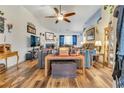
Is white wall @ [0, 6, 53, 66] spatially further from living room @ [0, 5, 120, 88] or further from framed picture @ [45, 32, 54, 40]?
framed picture @ [45, 32, 54, 40]

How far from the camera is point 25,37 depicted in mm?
8781

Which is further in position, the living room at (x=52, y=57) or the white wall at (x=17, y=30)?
the white wall at (x=17, y=30)

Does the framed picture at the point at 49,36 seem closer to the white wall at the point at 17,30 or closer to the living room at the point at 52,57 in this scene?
the living room at the point at 52,57

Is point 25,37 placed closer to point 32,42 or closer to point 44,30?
point 32,42

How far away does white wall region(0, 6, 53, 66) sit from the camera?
6.42m

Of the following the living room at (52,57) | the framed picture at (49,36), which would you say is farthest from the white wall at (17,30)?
the framed picture at (49,36)

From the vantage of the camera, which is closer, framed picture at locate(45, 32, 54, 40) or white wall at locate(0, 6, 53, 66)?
white wall at locate(0, 6, 53, 66)

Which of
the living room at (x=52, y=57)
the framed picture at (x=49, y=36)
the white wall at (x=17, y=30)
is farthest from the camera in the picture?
the framed picture at (x=49, y=36)

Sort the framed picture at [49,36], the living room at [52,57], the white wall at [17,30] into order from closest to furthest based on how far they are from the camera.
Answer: the living room at [52,57] → the white wall at [17,30] → the framed picture at [49,36]

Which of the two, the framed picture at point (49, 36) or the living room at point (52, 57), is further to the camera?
the framed picture at point (49, 36)

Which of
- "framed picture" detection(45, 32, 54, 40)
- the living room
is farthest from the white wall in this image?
"framed picture" detection(45, 32, 54, 40)

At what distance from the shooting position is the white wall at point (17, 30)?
6423 millimetres

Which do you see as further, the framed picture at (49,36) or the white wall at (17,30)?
the framed picture at (49,36)

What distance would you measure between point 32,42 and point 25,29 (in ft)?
4.21
